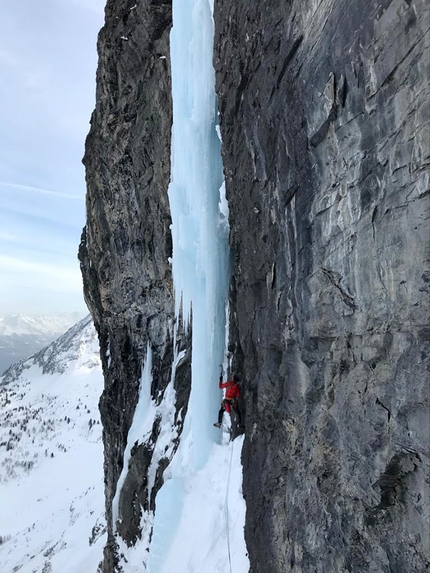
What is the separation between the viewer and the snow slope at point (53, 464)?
27.2 metres

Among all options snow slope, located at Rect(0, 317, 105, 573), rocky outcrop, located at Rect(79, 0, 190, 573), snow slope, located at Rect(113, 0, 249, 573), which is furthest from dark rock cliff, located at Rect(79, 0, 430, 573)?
snow slope, located at Rect(0, 317, 105, 573)

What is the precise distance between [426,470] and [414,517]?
1.41 feet

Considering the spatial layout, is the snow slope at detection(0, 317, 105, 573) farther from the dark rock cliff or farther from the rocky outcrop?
the dark rock cliff

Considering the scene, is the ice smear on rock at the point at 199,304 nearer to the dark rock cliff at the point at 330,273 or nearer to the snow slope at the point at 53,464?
the dark rock cliff at the point at 330,273

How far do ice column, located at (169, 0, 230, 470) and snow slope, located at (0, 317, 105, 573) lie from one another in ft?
49.3

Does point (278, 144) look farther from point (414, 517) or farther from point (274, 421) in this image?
point (414, 517)

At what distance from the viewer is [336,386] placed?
394cm

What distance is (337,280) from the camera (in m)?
3.77

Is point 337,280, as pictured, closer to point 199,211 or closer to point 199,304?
point 199,304

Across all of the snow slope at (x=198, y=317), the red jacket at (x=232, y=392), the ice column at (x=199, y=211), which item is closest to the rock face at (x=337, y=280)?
the red jacket at (x=232, y=392)

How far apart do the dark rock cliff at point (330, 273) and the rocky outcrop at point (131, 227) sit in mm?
3688

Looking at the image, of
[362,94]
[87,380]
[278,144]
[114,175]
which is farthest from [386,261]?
[87,380]

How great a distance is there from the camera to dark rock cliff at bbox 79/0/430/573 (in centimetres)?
282

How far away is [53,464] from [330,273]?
7068cm
